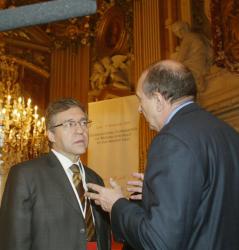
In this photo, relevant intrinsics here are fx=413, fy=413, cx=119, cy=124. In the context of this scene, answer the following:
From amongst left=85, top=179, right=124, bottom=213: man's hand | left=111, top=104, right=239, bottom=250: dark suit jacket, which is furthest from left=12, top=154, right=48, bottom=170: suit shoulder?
left=111, top=104, right=239, bottom=250: dark suit jacket

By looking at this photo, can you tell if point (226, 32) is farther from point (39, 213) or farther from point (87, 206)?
point (39, 213)

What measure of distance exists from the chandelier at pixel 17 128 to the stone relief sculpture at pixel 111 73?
1736mm

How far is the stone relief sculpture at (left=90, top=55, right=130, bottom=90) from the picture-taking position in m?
9.47

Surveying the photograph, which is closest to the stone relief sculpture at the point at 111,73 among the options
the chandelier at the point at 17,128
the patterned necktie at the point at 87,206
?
the chandelier at the point at 17,128

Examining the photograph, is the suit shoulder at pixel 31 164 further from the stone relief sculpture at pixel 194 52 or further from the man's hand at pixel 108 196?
the stone relief sculpture at pixel 194 52

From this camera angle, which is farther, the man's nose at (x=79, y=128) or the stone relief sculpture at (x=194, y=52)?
the stone relief sculpture at (x=194, y=52)

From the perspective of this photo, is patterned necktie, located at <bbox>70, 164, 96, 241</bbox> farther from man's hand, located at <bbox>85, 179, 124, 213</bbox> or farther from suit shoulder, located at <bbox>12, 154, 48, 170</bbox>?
man's hand, located at <bbox>85, 179, 124, 213</bbox>

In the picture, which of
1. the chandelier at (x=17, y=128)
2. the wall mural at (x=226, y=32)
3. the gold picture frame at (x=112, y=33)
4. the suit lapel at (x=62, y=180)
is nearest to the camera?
the suit lapel at (x=62, y=180)

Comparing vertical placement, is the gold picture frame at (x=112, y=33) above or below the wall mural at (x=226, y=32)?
above

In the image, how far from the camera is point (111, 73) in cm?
966

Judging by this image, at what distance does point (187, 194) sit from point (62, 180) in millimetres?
Answer: 1248

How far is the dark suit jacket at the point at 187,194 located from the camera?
4.87 feet

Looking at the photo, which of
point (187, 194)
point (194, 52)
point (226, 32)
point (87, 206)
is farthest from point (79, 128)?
point (194, 52)

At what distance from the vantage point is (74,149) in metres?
2.74
